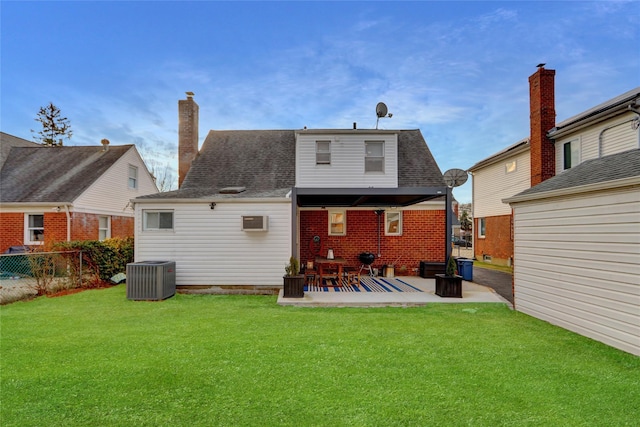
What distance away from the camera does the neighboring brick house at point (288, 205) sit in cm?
916

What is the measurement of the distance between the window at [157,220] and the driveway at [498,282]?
10.4 meters

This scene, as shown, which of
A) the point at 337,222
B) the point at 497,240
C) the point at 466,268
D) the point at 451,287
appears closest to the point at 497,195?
the point at 497,240

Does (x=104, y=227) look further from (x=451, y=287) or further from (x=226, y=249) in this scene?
(x=451, y=287)

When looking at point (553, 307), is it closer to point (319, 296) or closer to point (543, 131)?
point (319, 296)

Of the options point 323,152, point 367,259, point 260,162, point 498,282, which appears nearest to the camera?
point 323,152

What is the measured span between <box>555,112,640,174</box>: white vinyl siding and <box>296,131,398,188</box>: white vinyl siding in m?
7.68

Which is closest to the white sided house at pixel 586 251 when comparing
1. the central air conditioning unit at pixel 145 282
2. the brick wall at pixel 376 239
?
the brick wall at pixel 376 239

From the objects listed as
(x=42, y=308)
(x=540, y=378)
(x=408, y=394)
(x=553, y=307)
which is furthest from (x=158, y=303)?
(x=553, y=307)

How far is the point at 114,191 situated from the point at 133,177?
204 cm

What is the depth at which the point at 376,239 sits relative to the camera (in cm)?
1243

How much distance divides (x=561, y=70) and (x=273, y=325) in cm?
1541

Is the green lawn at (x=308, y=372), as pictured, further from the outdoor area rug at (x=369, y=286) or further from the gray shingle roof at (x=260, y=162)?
the gray shingle roof at (x=260, y=162)

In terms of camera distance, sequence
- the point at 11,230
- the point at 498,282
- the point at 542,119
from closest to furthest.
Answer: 1. the point at 498,282
2. the point at 542,119
3. the point at 11,230

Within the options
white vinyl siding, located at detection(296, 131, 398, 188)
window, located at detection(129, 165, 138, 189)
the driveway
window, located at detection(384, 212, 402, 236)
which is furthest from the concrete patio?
window, located at detection(129, 165, 138, 189)
